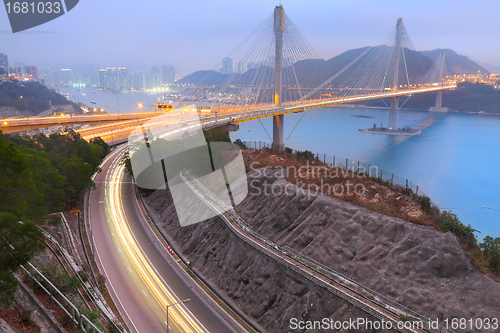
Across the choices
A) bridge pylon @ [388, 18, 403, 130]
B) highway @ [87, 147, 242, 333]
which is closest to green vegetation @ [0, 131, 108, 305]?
highway @ [87, 147, 242, 333]

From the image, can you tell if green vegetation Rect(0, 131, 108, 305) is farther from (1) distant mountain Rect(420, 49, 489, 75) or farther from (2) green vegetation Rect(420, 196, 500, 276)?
(1) distant mountain Rect(420, 49, 489, 75)

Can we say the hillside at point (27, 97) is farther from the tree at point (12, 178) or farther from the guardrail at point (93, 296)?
the tree at point (12, 178)

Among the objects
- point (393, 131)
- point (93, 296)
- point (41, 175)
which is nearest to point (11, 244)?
point (93, 296)

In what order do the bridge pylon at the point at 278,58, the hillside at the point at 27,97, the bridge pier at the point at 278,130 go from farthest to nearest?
the hillside at the point at 27,97
the bridge pier at the point at 278,130
the bridge pylon at the point at 278,58

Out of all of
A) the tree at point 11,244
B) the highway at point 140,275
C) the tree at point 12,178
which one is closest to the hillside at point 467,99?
the highway at point 140,275

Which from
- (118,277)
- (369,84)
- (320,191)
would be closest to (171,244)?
(118,277)

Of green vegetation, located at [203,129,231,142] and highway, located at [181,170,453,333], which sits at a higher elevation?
green vegetation, located at [203,129,231,142]

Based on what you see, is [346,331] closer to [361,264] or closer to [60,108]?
[361,264]
